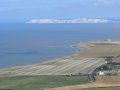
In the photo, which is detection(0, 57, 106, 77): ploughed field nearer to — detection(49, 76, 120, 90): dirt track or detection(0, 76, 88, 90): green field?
detection(0, 76, 88, 90): green field

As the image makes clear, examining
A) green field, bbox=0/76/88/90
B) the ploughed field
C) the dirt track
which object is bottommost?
the dirt track

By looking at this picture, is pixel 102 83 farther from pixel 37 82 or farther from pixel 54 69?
pixel 54 69

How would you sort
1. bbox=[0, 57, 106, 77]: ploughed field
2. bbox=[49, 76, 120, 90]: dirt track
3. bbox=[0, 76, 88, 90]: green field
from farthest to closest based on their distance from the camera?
1. bbox=[0, 57, 106, 77]: ploughed field
2. bbox=[0, 76, 88, 90]: green field
3. bbox=[49, 76, 120, 90]: dirt track

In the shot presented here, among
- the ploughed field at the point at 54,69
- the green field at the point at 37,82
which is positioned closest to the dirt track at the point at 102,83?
the green field at the point at 37,82

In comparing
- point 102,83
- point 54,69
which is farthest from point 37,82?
point 54,69

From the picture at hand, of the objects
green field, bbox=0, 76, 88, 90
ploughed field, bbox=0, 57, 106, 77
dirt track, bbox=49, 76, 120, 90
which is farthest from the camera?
ploughed field, bbox=0, 57, 106, 77

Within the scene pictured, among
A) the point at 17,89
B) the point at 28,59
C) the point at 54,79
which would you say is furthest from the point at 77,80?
the point at 28,59

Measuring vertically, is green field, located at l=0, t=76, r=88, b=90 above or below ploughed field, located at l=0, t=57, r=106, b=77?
below

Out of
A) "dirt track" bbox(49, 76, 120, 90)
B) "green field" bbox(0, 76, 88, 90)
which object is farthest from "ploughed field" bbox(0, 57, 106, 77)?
"dirt track" bbox(49, 76, 120, 90)
